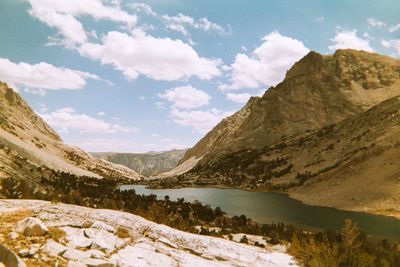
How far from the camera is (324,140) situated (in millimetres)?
83188

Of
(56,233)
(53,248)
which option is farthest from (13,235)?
(53,248)

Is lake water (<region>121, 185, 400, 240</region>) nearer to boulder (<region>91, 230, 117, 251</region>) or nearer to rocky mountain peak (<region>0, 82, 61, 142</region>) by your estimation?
boulder (<region>91, 230, 117, 251</region>)

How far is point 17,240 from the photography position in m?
11.0

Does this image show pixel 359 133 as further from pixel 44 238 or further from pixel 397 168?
pixel 44 238

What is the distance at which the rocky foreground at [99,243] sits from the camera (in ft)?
35.0

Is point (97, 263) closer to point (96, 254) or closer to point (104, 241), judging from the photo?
point (96, 254)

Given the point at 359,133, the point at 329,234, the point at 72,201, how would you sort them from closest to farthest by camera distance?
the point at 72,201 → the point at 329,234 → the point at 359,133

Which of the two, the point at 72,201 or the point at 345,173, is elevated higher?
the point at 345,173

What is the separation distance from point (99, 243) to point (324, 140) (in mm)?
79027

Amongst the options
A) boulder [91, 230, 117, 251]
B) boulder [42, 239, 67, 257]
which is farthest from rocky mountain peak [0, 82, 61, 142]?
boulder [42, 239, 67, 257]

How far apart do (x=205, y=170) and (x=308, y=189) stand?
61.9 meters

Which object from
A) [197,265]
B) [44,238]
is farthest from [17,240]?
[197,265]

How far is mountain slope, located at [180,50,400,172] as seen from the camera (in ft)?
397

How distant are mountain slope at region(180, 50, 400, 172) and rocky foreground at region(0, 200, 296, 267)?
107 meters
